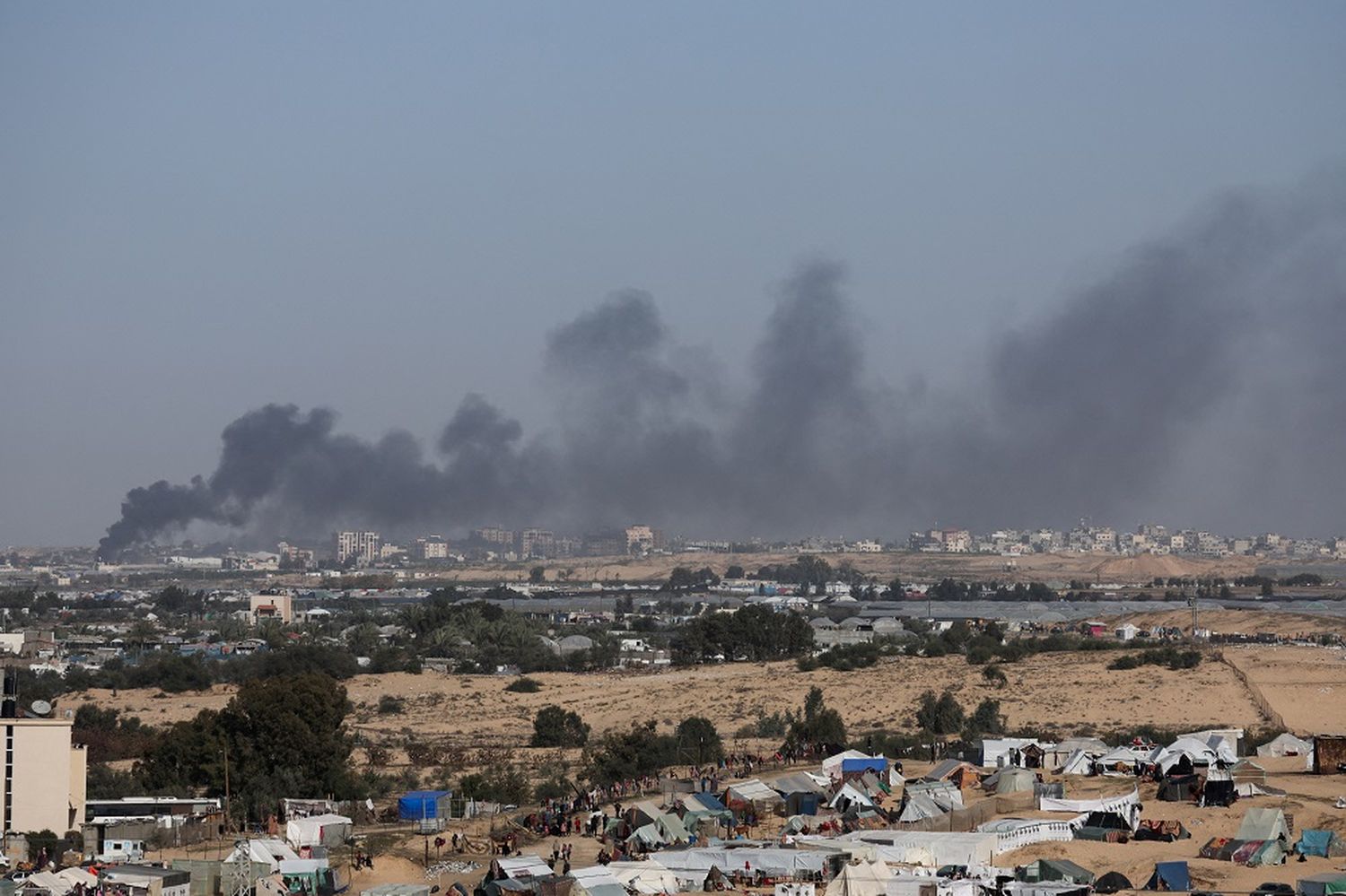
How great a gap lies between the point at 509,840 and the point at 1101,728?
1838 cm

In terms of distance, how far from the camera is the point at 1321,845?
24641mm

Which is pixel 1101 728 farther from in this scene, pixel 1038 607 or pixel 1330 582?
pixel 1330 582

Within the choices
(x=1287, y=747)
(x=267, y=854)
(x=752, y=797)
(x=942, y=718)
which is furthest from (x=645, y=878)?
(x=942, y=718)

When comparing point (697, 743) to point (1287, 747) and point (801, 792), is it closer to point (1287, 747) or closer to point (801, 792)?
point (801, 792)

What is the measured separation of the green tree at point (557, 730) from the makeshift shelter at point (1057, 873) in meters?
18.5

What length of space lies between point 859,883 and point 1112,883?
3.17m

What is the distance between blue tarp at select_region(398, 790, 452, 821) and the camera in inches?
1126

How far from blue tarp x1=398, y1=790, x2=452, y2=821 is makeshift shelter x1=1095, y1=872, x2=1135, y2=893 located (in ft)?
35.1

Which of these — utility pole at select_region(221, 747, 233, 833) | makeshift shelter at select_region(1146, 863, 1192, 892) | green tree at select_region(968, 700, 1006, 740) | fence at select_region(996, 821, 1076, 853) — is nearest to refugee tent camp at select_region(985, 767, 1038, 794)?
fence at select_region(996, 821, 1076, 853)

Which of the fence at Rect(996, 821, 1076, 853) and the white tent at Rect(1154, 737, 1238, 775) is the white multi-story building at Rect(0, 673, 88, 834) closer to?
the fence at Rect(996, 821, 1076, 853)

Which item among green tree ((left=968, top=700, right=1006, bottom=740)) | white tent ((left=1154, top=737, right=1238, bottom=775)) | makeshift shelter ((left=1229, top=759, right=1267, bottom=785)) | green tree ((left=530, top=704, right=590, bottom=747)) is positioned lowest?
green tree ((left=530, top=704, right=590, bottom=747))

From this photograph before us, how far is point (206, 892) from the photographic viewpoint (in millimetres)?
22906

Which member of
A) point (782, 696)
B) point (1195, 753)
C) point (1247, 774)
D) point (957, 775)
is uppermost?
point (1195, 753)

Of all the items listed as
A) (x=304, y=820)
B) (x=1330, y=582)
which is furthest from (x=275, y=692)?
(x=1330, y=582)
